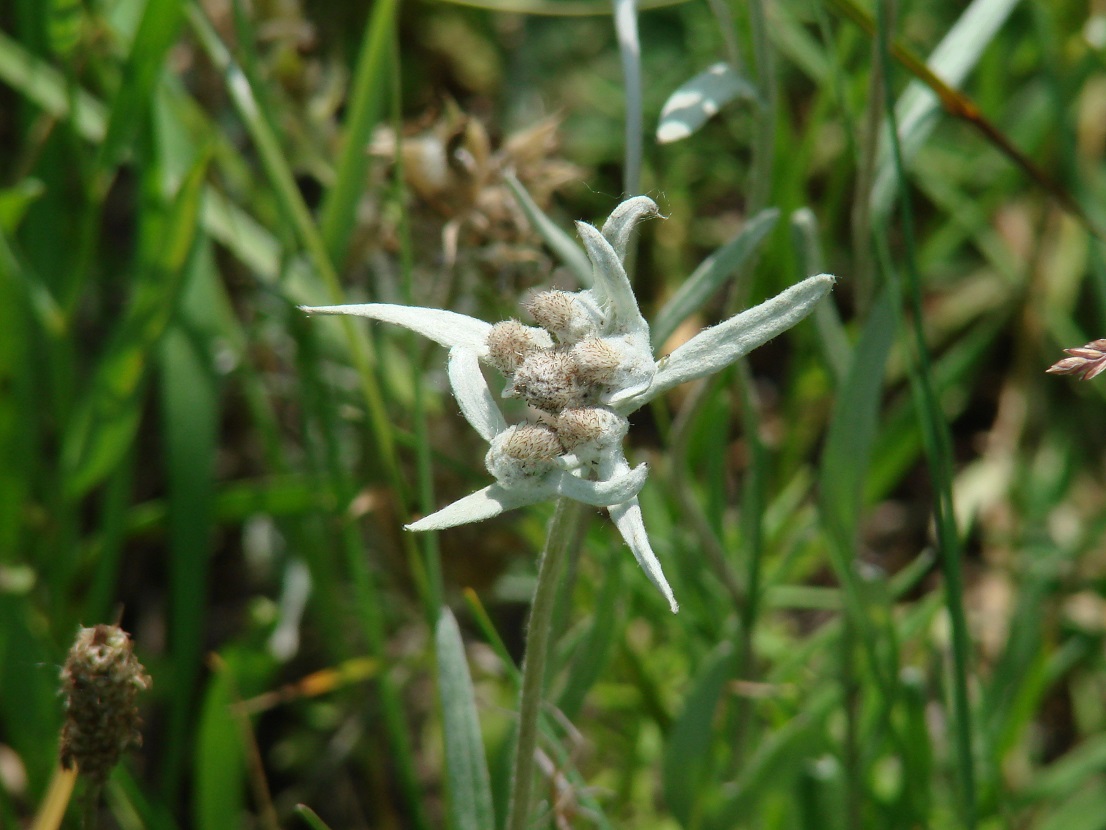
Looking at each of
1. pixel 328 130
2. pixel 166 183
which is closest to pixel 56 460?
pixel 166 183

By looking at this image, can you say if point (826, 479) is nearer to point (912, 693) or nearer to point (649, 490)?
point (912, 693)

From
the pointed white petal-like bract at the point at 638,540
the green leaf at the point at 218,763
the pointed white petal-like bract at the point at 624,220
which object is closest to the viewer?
the pointed white petal-like bract at the point at 638,540

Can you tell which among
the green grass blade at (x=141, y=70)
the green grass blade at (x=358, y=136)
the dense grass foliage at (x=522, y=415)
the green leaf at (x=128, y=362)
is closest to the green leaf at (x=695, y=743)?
A: the dense grass foliage at (x=522, y=415)

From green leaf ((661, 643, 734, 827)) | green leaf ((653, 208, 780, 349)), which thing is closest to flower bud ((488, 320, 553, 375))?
green leaf ((653, 208, 780, 349))

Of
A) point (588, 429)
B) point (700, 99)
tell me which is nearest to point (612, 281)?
point (588, 429)

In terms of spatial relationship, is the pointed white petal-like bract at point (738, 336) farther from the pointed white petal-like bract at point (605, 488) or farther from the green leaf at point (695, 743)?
the green leaf at point (695, 743)
